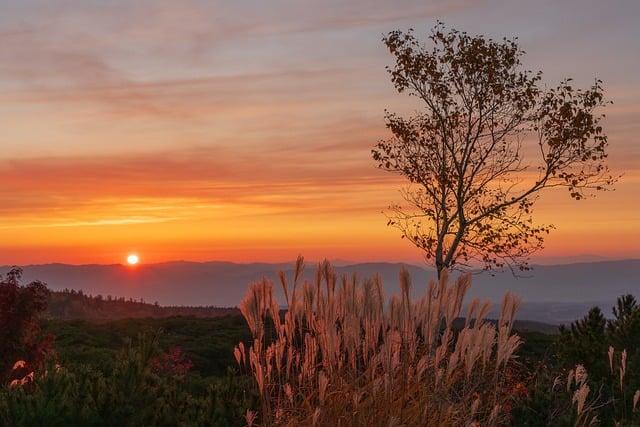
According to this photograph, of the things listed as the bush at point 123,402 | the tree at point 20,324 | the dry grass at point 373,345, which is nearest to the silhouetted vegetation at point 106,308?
the tree at point 20,324

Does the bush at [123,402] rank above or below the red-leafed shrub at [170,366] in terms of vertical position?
above

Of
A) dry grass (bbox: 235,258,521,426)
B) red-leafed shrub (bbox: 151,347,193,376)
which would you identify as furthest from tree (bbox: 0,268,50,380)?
dry grass (bbox: 235,258,521,426)

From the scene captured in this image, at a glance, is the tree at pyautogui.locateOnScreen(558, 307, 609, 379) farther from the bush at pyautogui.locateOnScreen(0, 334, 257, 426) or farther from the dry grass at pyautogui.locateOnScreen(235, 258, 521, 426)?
the bush at pyautogui.locateOnScreen(0, 334, 257, 426)

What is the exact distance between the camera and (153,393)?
7.57m

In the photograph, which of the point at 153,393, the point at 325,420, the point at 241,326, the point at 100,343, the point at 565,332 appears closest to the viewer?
the point at 325,420

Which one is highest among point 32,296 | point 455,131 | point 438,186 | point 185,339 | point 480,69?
point 480,69

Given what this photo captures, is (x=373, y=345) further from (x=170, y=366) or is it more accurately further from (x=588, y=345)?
(x=170, y=366)

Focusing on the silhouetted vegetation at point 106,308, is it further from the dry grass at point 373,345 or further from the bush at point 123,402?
the dry grass at point 373,345

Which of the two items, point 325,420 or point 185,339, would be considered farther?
point 185,339

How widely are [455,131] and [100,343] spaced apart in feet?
41.5

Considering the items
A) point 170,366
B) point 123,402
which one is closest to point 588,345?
point 123,402

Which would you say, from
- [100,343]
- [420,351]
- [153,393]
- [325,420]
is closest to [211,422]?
[153,393]


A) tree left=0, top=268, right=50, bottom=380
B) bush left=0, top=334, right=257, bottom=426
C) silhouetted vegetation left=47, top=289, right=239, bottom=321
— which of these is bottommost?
silhouetted vegetation left=47, top=289, right=239, bottom=321

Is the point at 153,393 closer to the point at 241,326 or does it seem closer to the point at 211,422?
the point at 211,422
